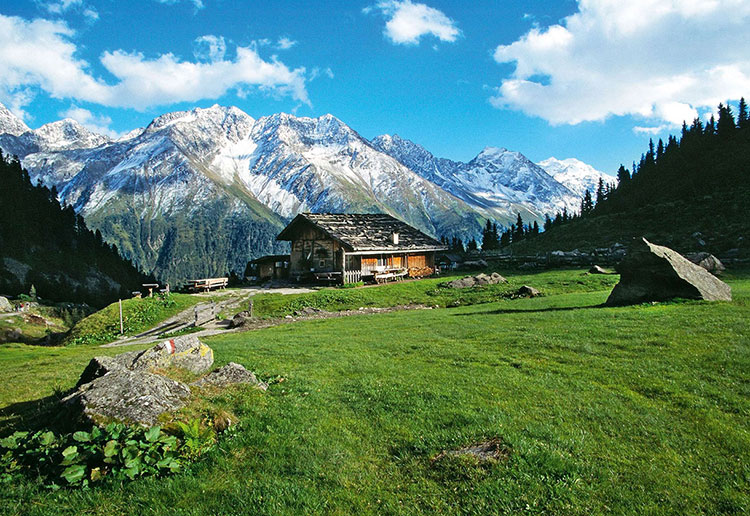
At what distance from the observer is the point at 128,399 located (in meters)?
8.09

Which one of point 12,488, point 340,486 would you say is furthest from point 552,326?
point 12,488

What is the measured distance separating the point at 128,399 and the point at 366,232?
4262 centimetres

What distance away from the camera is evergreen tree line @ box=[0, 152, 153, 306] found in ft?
284

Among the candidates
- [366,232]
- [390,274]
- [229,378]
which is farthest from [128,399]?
[366,232]

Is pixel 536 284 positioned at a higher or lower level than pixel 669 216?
lower

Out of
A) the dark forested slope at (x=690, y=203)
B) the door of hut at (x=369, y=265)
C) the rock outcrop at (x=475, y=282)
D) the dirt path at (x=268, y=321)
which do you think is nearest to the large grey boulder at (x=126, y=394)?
the dirt path at (x=268, y=321)

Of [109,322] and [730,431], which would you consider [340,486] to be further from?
[109,322]

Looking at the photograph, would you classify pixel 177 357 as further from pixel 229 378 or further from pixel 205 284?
pixel 205 284

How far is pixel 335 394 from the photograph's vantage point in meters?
10.7

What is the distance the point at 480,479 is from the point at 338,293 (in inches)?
1169

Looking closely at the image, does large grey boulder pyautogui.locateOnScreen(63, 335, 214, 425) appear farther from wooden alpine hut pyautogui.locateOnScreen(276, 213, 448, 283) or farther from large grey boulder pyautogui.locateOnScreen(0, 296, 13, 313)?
large grey boulder pyautogui.locateOnScreen(0, 296, 13, 313)

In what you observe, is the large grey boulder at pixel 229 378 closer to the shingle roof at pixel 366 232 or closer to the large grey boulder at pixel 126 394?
the large grey boulder at pixel 126 394

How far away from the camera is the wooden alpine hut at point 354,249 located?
147ft

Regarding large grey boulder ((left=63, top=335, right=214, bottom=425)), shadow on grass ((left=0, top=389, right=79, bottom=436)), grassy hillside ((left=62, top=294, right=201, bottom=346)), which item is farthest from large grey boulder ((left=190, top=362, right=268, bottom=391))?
grassy hillside ((left=62, top=294, right=201, bottom=346))
